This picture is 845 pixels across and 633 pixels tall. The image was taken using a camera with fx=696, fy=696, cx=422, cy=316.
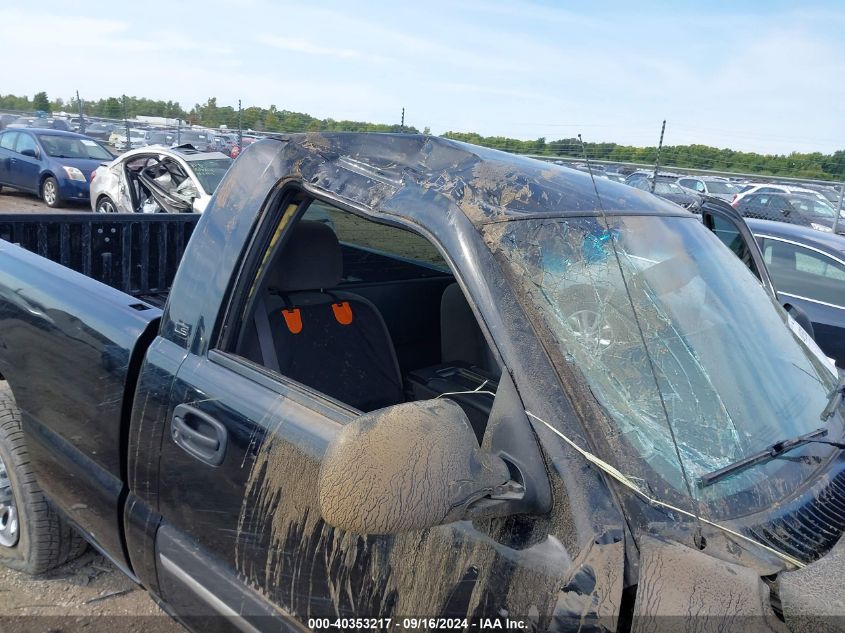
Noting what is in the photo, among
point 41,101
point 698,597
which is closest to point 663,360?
point 698,597

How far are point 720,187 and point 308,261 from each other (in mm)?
21908

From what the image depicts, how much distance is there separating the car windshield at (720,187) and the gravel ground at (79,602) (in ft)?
70.9

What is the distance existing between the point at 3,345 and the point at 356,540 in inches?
71.7

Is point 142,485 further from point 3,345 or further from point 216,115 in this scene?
point 216,115

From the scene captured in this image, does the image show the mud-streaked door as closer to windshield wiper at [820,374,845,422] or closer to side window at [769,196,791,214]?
windshield wiper at [820,374,845,422]

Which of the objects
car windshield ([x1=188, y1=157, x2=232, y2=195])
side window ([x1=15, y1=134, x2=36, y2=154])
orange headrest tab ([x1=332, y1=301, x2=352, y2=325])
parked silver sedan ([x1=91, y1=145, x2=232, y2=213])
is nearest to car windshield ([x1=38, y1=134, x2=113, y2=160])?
side window ([x1=15, y1=134, x2=36, y2=154])

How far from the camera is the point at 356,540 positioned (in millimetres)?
1597

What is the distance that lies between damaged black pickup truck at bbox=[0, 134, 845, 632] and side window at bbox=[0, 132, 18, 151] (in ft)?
47.4

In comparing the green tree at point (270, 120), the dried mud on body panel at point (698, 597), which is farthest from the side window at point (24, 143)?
the dried mud on body panel at point (698, 597)

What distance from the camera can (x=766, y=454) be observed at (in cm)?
155

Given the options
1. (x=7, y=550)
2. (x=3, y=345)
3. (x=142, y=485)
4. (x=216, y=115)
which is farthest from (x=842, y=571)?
(x=216, y=115)

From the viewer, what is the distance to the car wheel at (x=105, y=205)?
10.6 meters

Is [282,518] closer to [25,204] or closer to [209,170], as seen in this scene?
[209,170]

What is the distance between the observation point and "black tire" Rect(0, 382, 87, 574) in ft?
9.05
